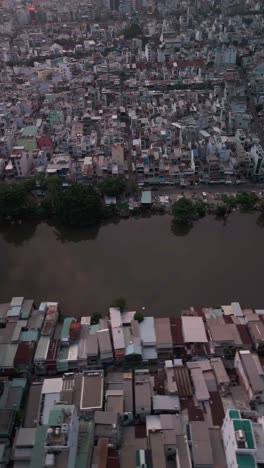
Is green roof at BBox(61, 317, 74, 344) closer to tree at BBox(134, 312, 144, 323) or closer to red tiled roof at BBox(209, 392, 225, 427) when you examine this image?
tree at BBox(134, 312, 144, 323)

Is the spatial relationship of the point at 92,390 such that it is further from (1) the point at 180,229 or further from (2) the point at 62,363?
(1) the point at 180,229

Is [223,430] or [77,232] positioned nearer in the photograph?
[223,430]

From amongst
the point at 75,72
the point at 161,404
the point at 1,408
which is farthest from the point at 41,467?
the point at 75,72

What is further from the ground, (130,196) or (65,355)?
(130,196)

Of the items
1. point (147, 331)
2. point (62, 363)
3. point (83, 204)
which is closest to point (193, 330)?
point (147, 331)

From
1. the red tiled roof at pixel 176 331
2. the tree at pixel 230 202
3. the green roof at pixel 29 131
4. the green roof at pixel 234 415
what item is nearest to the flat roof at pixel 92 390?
the red tiled roof at pixel 176 331

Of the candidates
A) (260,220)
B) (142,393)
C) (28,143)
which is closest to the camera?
(142,393)

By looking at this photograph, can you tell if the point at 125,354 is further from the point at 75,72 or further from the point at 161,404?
the point at 75,72
